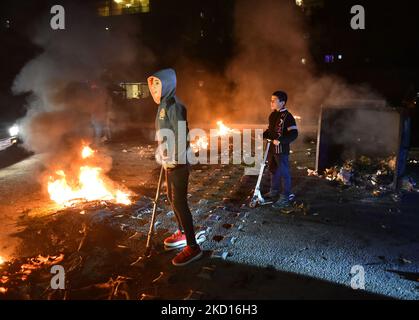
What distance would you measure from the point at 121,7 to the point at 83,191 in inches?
762

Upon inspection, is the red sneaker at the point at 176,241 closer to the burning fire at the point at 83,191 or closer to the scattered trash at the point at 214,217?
the scattered trash at the point at 214,217

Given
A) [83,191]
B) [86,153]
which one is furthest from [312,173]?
[86,153]

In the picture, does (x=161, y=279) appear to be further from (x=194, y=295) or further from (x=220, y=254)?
(x=220, y=254)

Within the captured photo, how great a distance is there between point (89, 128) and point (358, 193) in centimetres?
1003

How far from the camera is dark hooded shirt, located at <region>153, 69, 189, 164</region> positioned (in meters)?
3.70

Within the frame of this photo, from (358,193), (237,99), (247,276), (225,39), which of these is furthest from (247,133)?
(247,276)

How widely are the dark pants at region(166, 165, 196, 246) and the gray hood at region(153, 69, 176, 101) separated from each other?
845mm

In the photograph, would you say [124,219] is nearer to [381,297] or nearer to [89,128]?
[381,297]

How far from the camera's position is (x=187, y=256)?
3.96 meters

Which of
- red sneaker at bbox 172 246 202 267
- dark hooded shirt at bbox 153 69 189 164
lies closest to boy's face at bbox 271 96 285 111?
dark hooded shirt at bbox 153 69 189 164

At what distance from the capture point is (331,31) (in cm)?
1758

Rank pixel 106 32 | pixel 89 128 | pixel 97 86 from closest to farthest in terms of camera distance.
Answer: pixel 89 128
pixel 97 86
pixel 106 32

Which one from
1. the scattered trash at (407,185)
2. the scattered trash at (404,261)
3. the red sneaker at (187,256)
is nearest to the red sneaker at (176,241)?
the red sneaker at (187,256)

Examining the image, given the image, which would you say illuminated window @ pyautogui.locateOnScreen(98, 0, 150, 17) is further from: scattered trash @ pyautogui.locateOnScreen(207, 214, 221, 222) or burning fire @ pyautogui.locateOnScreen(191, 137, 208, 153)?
scattered trash @ pyautogui.locateOnScreen(207, 214, 221, 222)
